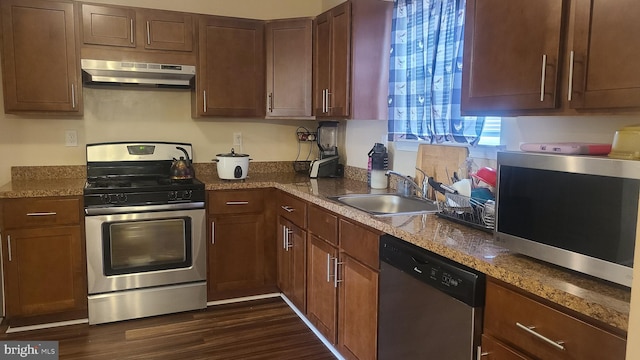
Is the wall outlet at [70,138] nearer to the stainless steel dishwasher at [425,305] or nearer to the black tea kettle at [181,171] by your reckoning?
the black tea kettle at [181,171]

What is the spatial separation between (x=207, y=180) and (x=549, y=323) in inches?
106

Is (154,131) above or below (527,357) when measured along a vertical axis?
above

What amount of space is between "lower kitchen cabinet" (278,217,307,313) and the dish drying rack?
1.09 meters

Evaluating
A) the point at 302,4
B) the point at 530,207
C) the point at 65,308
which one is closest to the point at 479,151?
the point at 530,207

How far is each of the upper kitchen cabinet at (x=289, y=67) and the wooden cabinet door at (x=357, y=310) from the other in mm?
1524

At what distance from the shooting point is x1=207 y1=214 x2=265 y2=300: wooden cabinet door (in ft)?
11.1

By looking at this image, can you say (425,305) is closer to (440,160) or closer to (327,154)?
(440,160)

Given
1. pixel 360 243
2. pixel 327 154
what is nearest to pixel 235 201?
pixel 327 154

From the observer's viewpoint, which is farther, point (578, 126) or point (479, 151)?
point (479, 151)

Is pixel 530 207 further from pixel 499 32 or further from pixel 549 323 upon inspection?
pixel 499 32

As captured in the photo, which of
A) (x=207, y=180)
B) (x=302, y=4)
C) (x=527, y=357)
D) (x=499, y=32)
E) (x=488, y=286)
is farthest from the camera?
(x=302, y=4)

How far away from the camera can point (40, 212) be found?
2932mm

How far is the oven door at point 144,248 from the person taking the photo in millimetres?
3057

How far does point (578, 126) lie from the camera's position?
5.99 ft
